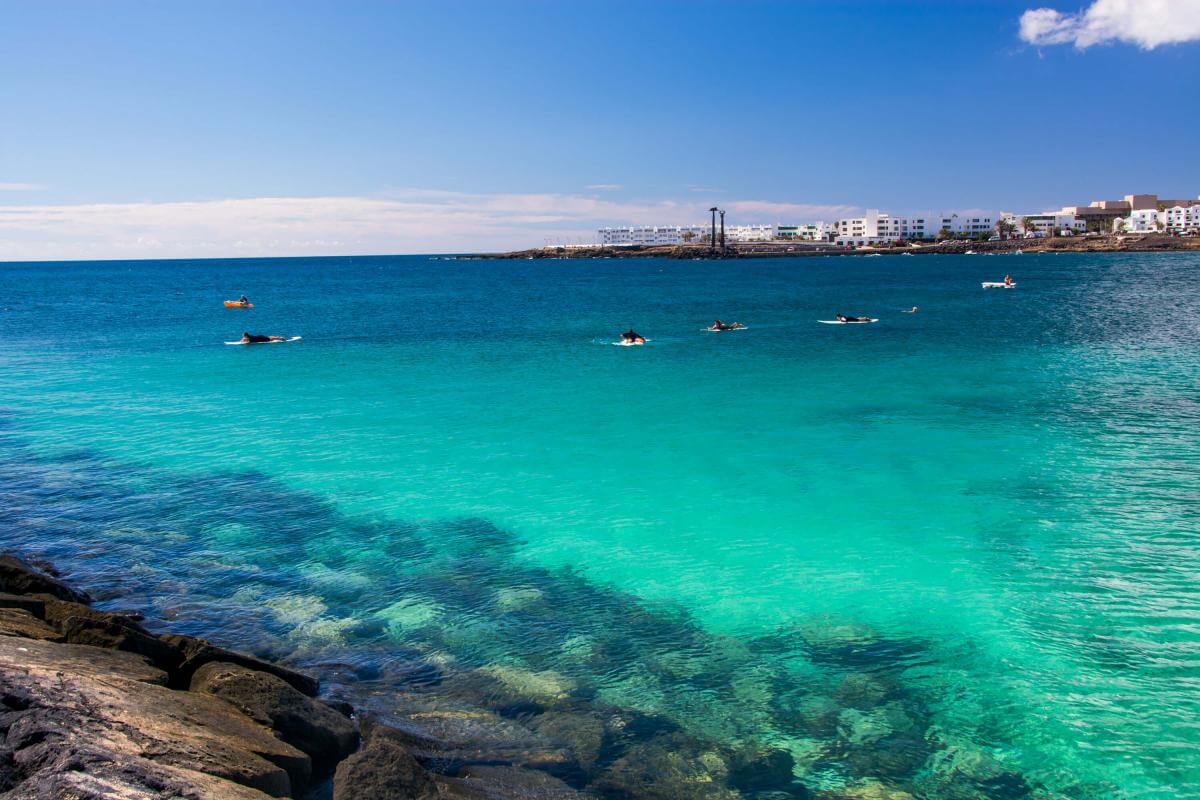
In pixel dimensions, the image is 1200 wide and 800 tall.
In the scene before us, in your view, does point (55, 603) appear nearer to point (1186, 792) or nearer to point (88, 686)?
point (88, 686)

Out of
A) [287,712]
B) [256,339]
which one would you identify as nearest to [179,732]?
[287,712]

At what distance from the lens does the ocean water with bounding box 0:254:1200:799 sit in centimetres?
1081

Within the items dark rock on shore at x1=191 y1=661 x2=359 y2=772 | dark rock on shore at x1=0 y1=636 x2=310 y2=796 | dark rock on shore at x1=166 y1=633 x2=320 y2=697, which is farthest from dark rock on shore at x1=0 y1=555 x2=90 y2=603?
dark rock on shore at x1=191 y1=661 x2=359 y2=772

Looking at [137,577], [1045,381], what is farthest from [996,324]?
[137,577]

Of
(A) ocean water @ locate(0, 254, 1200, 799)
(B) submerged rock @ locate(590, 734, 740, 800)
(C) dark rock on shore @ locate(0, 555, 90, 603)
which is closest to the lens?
(B) submerged rock @ locate(590, 734, 740, 800)

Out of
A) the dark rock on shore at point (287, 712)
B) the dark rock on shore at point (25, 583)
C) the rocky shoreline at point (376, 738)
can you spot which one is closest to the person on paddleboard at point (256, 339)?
the dark rock on shore at point (25, 583)

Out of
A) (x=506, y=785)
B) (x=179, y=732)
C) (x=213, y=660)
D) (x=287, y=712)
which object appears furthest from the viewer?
(x=213, y=660)

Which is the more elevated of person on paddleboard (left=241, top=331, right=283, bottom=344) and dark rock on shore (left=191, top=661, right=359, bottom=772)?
person on paddleboard (left=241, top=331, right=283, bottom=344)

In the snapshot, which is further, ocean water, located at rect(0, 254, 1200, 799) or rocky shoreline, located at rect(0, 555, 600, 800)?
ocean water, located at rect(0, 254, 1200, 799)

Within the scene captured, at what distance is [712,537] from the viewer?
1773cm

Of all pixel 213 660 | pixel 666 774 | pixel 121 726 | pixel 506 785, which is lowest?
pixel 666 774

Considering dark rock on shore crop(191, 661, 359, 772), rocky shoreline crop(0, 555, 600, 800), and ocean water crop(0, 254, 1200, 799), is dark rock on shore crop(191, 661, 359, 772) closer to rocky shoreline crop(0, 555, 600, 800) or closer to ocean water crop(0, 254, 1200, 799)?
rocky shoreline crop(0, 555, 600, 800)

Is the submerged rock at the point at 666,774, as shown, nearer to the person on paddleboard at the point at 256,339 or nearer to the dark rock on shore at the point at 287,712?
the dark rock on shore at the point at 287,712

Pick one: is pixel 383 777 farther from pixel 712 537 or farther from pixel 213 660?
pixel 712 537
